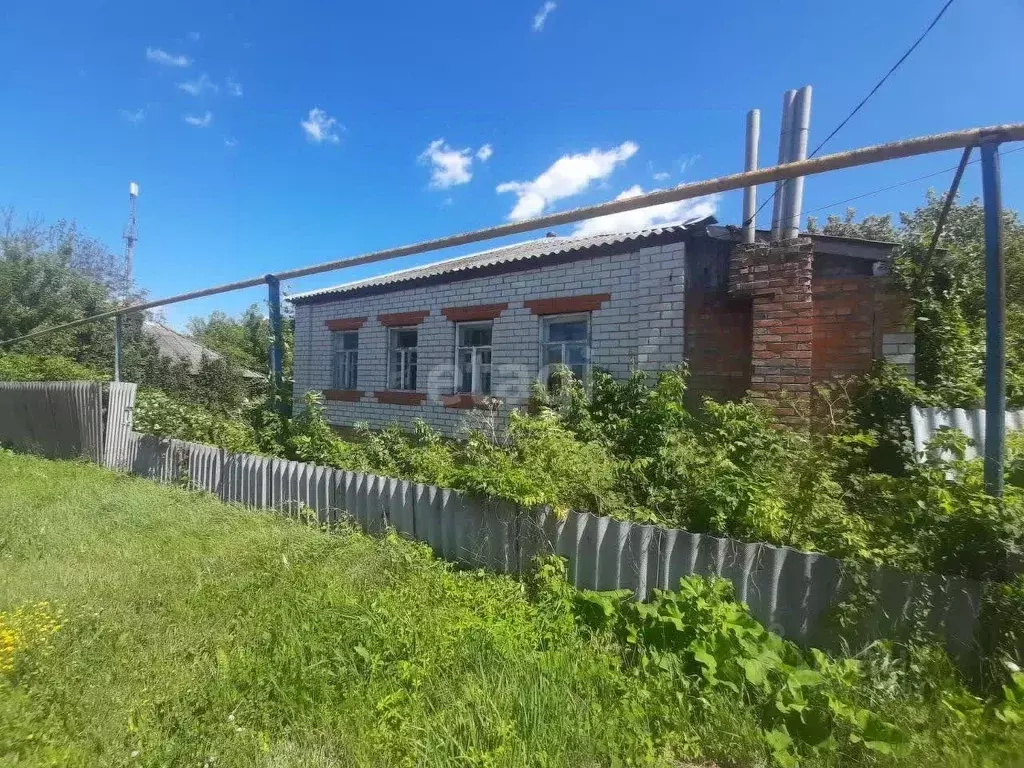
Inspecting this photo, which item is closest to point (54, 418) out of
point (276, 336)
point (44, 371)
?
point (44, 371)

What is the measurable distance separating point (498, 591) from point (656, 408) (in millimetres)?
2191

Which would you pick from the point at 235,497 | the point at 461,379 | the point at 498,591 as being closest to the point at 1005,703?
the point at 498,591

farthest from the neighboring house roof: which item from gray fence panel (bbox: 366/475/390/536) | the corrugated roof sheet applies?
gray fence panel (bbox: 366/475/390/536)

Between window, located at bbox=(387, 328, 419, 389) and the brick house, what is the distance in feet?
0.09

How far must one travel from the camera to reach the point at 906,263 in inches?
177

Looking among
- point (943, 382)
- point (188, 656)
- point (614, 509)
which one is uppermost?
point (943, 382)

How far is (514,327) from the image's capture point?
299 inches

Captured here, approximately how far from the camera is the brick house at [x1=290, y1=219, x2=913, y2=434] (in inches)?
187

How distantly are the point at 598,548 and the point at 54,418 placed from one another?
1076 cm

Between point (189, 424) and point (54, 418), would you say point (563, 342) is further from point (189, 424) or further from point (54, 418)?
point (54, 418)

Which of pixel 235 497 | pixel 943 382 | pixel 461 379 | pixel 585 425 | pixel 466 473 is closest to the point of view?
pixel 466 473

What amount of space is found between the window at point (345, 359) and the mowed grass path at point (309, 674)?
23.1 ft

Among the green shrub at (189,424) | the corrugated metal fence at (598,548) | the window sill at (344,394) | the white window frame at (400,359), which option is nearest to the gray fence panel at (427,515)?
the corrugated metal fence at (598,548)

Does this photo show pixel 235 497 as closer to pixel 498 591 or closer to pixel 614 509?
pixel 498 591
